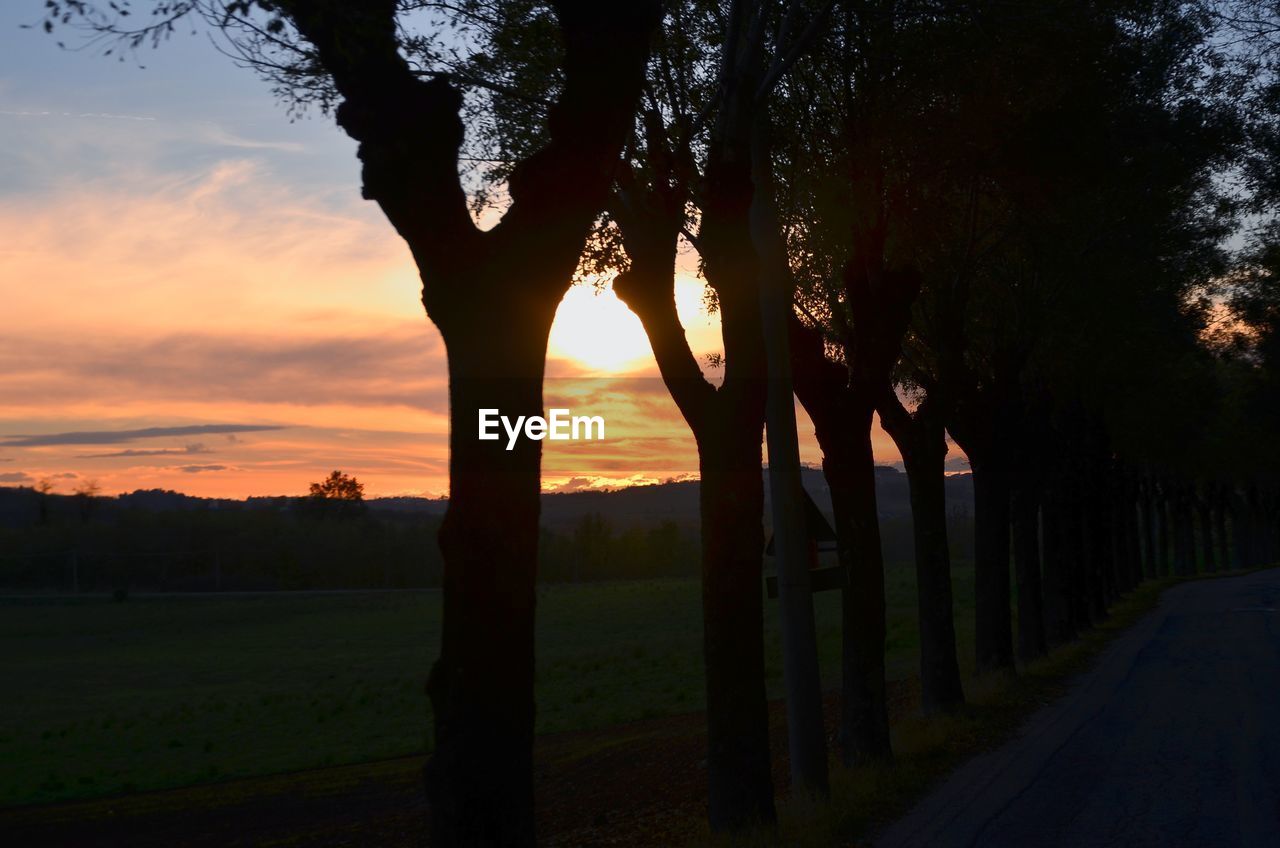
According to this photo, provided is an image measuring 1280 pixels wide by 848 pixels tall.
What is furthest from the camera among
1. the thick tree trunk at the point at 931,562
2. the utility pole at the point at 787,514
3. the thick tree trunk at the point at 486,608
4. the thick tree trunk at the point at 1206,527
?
the thick tree trunk at the point at 1206,527

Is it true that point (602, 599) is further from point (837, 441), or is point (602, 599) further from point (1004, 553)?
point (837, 441)

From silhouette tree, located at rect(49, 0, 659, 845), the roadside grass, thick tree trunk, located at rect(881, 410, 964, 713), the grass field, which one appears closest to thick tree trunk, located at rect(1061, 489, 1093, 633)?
the grass field

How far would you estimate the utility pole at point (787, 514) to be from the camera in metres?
12.4

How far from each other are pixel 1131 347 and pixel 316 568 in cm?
10150

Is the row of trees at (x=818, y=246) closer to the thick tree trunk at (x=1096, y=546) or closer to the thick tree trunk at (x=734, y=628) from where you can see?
the thick tree trunk at (x=734, y=628)

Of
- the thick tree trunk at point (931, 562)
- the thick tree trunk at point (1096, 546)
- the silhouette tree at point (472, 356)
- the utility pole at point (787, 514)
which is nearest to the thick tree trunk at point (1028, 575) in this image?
the thick tree trunk at point (931, 562)

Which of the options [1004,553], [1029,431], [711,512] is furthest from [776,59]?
[1029,431]

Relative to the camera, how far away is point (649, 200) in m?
12.5

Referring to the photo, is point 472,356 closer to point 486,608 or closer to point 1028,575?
point 486,608

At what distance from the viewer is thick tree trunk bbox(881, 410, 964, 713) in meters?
18.5

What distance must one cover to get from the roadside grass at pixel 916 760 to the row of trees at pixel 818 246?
1.57 feet

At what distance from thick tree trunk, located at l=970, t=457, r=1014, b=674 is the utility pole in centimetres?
1035

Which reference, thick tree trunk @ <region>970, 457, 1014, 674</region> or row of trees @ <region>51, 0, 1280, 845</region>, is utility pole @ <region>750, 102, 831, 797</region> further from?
thick tree trunk @ <region>970, 457, 1014, 674</region>

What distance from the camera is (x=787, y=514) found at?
12.7 meters
